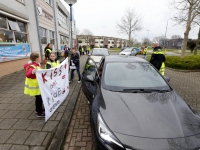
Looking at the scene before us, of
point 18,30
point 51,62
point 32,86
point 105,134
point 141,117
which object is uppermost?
point 18,30

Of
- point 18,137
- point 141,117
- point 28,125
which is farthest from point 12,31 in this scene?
point 141,117

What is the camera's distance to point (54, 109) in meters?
3.24

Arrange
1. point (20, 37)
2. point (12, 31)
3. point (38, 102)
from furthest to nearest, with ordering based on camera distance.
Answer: point (20, 37), point (12, 31), point (38, 102)

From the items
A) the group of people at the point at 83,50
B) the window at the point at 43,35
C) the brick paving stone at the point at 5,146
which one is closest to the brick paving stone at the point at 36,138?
the brick paving stone at the point at 5,146

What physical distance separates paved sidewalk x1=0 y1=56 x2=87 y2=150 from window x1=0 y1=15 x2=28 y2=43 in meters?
4.34

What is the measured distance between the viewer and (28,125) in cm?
277

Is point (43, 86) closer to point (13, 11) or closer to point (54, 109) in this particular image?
point (54, 109)

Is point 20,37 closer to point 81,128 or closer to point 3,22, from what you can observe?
point 3,22

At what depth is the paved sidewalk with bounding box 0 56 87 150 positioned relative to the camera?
2271 mm

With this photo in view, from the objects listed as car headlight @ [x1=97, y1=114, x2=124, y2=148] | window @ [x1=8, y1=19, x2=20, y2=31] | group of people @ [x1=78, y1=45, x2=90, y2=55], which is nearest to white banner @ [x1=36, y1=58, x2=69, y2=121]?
car headlight @ [x1=97, y1=114, x2=124, y2=148]

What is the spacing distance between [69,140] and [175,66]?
9.54 metres

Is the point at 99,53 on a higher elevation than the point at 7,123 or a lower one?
higher

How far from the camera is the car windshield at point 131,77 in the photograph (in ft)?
7.95

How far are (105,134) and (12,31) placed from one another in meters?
8.63
